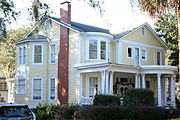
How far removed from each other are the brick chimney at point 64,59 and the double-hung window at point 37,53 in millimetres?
2211

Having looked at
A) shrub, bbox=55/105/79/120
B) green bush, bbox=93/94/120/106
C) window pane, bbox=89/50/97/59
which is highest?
window pane, bbox=89/50/97/59

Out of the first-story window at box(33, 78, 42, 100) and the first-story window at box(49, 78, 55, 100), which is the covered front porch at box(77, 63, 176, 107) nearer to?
the first-story window at box(49, 78, 55, 100)

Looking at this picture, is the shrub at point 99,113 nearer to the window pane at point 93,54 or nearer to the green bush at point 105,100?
the green bush at point 105,100

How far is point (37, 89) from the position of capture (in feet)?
91.9

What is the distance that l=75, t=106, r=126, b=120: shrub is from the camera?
1749 cm

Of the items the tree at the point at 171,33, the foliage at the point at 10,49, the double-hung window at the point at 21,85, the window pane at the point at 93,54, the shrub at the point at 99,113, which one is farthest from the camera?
the foliage at the point at 10,49

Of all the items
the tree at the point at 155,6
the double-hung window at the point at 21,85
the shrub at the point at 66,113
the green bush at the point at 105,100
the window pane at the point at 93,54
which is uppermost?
the tree at the point at 155,6

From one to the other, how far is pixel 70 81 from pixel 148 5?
13709 millimetres

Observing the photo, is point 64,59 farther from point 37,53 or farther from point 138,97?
point 138,97

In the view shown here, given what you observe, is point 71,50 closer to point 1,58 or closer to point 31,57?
point 31,57

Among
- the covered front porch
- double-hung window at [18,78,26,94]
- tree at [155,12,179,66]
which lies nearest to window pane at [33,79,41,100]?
double-hung window at [18,78,26,94]

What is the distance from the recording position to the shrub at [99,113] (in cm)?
1749

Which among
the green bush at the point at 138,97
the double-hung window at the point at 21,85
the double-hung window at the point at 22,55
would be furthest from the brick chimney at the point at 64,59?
the green bush at the point at 138,97

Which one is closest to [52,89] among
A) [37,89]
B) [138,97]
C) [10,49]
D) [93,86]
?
[37,89]
